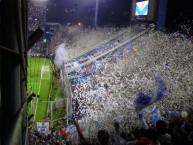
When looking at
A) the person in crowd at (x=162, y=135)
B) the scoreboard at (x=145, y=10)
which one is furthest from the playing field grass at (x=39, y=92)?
the person in crowd at (x=162, y=135)

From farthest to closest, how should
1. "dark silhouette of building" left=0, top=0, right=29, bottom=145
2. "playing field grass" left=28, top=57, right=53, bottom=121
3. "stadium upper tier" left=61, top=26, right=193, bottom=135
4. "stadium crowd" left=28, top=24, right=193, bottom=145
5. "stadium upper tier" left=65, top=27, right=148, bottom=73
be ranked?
1. "stadium upper tier" left=65, top=27, right=148, bottom=73
2. "playing field grass" left=28, top=57, right=53, bottom=121
3. "stadium upper tier" left=61, top=26, right=193, bottom=135
4. "stadium crowd" left=28, top=24, right=193, bottom=145
5. "dark silhouette of building" left=0, top=0, right=29, bottom=145

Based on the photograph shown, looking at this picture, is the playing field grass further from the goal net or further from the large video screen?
the large video screen

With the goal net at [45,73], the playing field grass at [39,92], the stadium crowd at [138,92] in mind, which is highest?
the stadium crowd at [138,92]

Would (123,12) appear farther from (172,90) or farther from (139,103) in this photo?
(139,103)

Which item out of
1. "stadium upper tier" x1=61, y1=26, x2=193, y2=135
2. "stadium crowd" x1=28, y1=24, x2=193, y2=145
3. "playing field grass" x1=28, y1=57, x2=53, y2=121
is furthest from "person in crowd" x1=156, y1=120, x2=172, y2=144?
"playing field grass" x1=28, y1=57, x2=53, y2=121

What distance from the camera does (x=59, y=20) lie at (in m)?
42.2

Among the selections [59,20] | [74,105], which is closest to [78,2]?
[59,20]

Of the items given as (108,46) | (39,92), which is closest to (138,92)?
(39,92)

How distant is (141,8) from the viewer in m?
23.6

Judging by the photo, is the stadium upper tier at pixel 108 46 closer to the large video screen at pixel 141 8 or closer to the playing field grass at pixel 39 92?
the large video screen at pixel 141 8

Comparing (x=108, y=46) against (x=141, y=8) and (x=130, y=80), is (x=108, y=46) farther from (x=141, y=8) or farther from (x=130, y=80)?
(x=130, y=80)

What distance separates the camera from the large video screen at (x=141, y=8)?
22.9m

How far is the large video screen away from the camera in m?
22.9

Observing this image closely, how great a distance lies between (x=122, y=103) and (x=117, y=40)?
1645 cm
